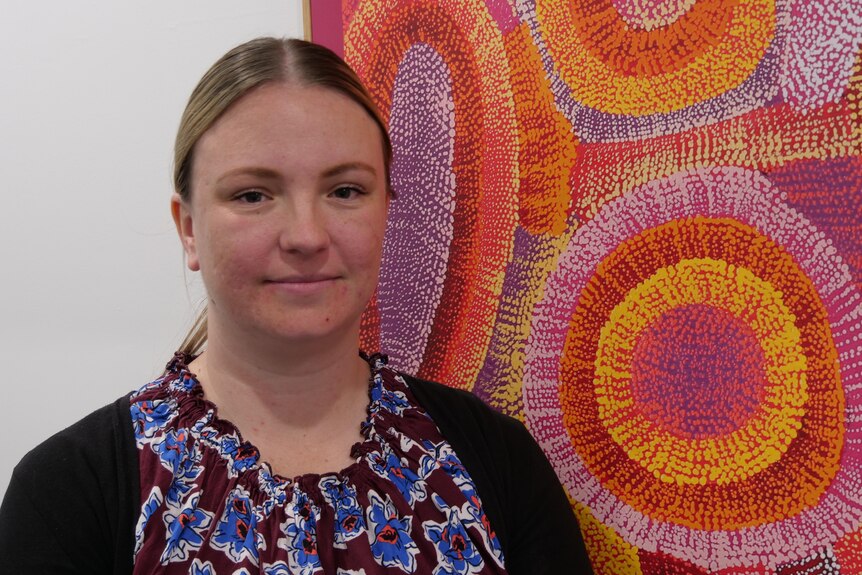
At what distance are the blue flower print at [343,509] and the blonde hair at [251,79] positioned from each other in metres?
0.38

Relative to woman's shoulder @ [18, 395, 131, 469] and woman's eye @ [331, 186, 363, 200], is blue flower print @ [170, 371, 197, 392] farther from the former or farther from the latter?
woman's eye @ [331, 186, 363, 200]

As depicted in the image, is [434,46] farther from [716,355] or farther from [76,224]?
[76,224]

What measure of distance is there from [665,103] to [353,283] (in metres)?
0.42

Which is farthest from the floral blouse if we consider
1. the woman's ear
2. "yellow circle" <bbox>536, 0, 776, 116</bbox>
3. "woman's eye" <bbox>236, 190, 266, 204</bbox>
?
"yellow circle" <bbox>536, 0, 776, 116</bbox>

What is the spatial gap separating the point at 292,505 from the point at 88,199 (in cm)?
92

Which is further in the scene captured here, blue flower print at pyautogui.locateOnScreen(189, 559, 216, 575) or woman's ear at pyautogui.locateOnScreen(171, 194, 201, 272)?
woman's ear at pyautogui.locateOnScreen(171, 194, 201, 272)

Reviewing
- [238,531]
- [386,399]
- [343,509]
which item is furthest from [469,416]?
[238,531]

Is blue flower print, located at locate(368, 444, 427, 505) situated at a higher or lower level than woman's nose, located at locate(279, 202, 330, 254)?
lower

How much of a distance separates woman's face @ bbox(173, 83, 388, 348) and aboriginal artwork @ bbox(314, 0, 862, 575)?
9.8 inches

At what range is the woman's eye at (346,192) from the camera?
0.99 m

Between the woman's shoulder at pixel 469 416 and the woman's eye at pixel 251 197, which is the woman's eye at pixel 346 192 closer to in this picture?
the woman's eye at pixel 251 197

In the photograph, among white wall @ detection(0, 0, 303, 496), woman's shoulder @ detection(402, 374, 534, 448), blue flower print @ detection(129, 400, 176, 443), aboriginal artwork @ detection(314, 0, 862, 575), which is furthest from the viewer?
white wall @ detection(0, 0, 303, 496)

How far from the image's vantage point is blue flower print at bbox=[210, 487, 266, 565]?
2.96 feet

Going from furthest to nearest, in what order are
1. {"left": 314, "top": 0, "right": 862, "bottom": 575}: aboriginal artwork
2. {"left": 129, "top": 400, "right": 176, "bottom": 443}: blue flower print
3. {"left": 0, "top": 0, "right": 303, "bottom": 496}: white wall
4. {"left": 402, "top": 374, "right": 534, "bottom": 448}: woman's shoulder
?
{"left": 0, "top": 0, "right": 303, "bottom": 496}: white wall, {"left": 402, "top": 374, "right": 534, "bottom": 448}: woman's shoulder, {"left": 129, "top": 400, "right": 176, "bottom": 443}: blue flower print, {"left": 314, "top": 0, "right": 862, "bottom": 575}: aboriginal artwork
